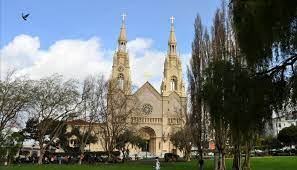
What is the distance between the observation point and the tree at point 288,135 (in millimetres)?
70650

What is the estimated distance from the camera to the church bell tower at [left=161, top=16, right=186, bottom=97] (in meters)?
84.8

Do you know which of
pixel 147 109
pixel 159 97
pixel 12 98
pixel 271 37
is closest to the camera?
pixel 271 37

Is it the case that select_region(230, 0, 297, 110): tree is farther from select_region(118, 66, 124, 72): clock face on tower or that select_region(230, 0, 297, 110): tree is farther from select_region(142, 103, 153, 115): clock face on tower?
select_region(118, 66, 124, 72): clock face on tower

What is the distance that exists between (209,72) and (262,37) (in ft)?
9.20

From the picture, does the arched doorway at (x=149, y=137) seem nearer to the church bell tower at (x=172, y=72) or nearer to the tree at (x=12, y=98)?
the church bell tower at (x=172, y=72)

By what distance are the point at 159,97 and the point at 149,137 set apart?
844 cm

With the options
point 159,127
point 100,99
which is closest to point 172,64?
point 159,127

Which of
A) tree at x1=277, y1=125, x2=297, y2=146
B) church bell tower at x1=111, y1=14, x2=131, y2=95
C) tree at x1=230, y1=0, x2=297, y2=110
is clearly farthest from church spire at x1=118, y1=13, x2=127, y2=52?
tree at x1=230, y1=0, x2=297, y2=110

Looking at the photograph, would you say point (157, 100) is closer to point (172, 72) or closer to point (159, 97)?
point (159, 97)

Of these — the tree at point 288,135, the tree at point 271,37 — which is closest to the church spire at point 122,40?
the tree at point 288,135

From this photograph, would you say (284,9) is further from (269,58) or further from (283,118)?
(283,118)

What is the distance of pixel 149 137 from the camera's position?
82.3 meters

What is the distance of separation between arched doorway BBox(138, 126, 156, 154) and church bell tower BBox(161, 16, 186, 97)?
933 centimetres

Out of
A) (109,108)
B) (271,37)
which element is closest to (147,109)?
(109,108)
